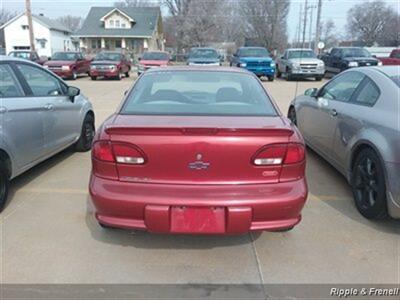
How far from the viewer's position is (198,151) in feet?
10.0

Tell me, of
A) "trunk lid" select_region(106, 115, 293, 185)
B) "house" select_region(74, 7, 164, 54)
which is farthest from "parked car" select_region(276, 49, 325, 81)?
"house" select_region(74, 7, 164, 54)

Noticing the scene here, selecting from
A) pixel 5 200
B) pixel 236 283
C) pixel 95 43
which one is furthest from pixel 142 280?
pixel 95 43

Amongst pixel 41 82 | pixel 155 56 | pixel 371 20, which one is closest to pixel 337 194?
pixel 41 82

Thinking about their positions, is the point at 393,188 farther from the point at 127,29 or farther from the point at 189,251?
the point at 127,29

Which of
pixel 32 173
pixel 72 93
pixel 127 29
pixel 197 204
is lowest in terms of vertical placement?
pixel 32 173

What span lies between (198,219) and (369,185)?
2.07 meters

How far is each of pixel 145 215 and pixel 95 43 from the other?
5907 centimetres

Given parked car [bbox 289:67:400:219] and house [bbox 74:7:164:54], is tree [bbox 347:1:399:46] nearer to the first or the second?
house [bbox 74:7:164:54]

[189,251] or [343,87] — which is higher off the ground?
[343,87]

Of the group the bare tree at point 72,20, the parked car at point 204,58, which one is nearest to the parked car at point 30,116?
the parked car at point 204,58

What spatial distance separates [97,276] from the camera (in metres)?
3.22

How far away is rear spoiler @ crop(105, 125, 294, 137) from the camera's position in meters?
3.07

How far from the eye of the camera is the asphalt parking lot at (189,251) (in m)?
3.25

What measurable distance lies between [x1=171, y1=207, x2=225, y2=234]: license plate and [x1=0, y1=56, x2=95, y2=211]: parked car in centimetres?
227
